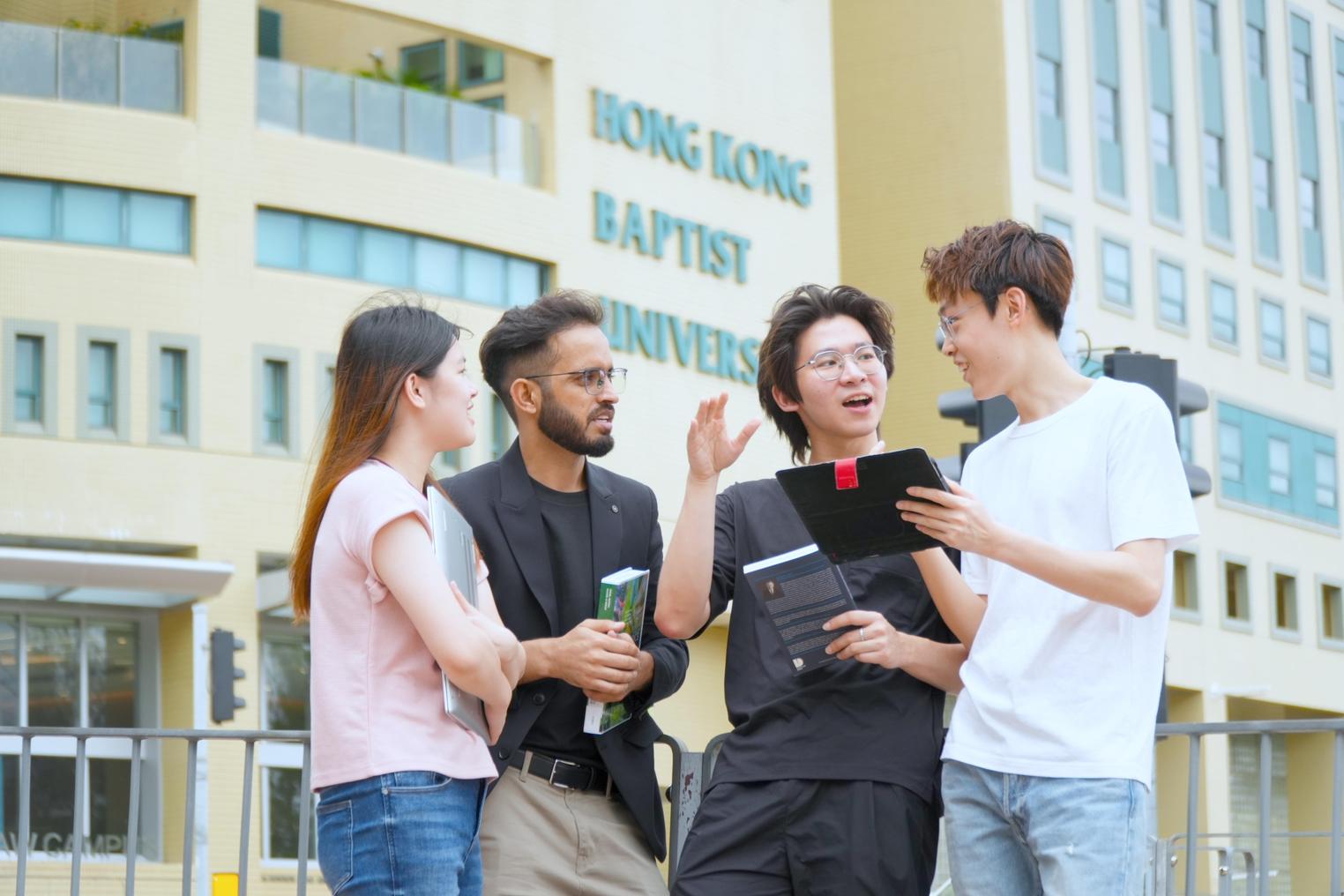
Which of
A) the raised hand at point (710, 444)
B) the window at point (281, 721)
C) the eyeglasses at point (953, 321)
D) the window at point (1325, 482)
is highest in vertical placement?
the window at point (1325, 482)

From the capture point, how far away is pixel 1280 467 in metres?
45.6

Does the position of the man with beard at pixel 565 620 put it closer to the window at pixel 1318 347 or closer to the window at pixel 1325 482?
the window at pixel 1325 482

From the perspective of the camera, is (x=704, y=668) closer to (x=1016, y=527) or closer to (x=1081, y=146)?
(x=1081, y=146)

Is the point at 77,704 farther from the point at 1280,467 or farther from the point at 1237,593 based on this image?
the point at 1280,467

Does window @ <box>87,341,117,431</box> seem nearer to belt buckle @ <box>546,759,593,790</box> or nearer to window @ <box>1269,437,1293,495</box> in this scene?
belt buckle @ <box>546,759,593,790</box>

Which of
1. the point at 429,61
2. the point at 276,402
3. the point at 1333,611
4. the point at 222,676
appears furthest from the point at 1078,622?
the point at 1333,611

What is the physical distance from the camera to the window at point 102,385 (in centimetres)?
2720

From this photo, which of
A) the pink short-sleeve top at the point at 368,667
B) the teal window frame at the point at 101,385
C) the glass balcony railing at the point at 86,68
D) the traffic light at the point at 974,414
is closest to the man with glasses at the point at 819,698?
the pink short-sleeve top at the point at 368,667

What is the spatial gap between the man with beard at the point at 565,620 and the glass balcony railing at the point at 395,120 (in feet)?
80.5

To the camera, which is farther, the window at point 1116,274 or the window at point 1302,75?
the window at point 1302,75

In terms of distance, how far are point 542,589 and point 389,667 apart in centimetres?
102

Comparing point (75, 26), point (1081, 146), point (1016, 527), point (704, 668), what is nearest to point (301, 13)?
point (75, 26)

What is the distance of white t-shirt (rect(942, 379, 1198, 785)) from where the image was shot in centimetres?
438

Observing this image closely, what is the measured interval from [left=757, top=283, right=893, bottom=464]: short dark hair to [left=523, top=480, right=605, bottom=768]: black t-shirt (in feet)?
2.00
